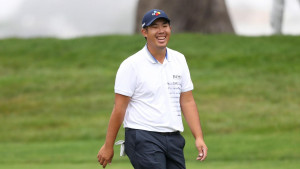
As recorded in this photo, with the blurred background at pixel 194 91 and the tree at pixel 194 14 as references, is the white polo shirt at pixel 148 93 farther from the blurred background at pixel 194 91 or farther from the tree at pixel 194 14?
the tree at pixel 194 14

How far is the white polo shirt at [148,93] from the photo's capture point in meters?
5.19

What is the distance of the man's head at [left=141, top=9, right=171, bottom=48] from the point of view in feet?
17.1

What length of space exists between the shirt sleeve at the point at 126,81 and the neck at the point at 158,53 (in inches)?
9.5

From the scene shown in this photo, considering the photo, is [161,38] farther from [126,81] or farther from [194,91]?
[194,91]

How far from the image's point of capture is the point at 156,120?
205 inches

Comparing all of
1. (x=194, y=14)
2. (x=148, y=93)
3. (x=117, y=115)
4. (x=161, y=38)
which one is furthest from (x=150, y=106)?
(x=194, y=14)

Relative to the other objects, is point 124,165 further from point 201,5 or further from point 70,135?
point 201,5

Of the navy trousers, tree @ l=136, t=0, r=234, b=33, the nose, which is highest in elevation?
tree @ l=136, t=0, r=234, b=33

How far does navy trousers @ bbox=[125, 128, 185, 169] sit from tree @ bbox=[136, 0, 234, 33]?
28439 mm

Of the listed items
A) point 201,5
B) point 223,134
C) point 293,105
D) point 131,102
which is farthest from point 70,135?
point 201,5

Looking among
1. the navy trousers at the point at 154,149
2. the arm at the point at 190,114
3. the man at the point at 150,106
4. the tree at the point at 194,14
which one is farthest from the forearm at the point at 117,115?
the tree at the point at 194,14

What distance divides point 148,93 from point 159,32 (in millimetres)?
465

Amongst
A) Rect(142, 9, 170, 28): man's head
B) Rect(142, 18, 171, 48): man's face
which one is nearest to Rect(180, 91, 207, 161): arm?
Rect(142, 18, 171, 48): man's face

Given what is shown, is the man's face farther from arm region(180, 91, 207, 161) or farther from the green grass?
the green grass
